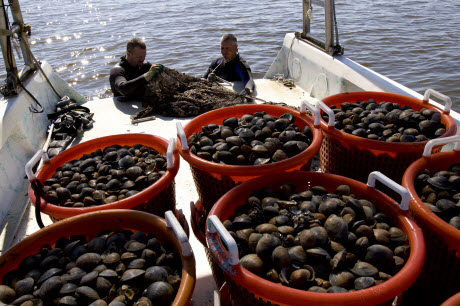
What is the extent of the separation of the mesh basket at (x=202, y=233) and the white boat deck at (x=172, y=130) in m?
0.12

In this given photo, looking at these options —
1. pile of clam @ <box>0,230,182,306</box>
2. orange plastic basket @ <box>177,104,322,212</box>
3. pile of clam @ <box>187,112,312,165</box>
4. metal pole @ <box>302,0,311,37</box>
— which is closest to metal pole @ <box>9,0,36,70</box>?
orange plastic basket @ <box>177,104,322,212</box>

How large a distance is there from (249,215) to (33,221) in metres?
2.11

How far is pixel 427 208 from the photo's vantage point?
1.80m

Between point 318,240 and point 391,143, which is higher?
point 391,143

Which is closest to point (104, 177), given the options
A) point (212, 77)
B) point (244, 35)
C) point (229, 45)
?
point (212, 77)

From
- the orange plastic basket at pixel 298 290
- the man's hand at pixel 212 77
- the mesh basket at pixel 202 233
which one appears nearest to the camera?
the orange plastic basket at pixel 298 290

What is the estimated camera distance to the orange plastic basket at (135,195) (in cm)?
210

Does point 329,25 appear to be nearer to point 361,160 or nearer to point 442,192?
point 361,160

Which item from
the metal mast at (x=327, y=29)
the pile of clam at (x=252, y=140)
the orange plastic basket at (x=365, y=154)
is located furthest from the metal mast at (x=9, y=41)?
the metal mast at (x=327, y=29)

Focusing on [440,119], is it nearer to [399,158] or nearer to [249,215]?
[399,158]

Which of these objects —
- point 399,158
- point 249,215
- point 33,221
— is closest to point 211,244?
point 249,215

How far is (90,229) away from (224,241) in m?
0.89

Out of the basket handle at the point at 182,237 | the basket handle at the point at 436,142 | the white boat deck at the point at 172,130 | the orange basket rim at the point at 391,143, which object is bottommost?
the white boat deck at the point at 172,130

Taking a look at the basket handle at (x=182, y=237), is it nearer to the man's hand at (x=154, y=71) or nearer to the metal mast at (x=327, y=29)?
the man's hand at (x=154, y=71)
